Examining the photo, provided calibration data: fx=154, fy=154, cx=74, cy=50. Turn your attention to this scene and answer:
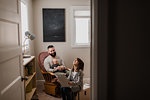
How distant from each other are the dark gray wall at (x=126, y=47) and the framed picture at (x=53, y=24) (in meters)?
3.46

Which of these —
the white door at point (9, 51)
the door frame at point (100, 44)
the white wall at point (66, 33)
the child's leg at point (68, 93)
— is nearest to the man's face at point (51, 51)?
the white wall at point (66, 33)

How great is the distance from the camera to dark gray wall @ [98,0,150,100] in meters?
0.87

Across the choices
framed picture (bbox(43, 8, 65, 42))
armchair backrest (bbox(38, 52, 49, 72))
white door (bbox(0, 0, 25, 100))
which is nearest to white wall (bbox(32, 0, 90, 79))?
framed picture (bbox(43, 8, 65, 42))

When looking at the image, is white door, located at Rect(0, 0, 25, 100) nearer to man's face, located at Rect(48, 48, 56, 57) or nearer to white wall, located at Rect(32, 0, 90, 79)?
man's face, located at Rect(48, 48, 56, 57)

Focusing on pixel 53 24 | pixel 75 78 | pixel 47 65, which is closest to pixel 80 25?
pixel 53 24

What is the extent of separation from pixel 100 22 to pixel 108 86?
384 millimetres

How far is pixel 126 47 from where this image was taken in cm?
90

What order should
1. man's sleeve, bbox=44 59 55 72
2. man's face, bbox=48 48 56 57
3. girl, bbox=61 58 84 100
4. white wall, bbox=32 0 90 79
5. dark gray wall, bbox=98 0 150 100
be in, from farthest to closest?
white wall, bbox=32 0 90 79, man's face, bbox=48 48 56 57, man's sleeve, bbox=44 59 55 72, girl, bbox=61 58 84 100, dark gray wall, bbox=98 0 150 100

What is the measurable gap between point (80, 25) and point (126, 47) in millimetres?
3596

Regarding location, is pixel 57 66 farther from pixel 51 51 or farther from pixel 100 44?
pixel 100 44

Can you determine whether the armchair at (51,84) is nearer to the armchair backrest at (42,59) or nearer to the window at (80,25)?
the armchair backrest at (42,59)

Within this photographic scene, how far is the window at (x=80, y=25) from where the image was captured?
430cm

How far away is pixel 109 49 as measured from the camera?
0.91m

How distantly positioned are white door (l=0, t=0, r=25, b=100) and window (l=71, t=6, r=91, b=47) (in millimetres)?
2714
